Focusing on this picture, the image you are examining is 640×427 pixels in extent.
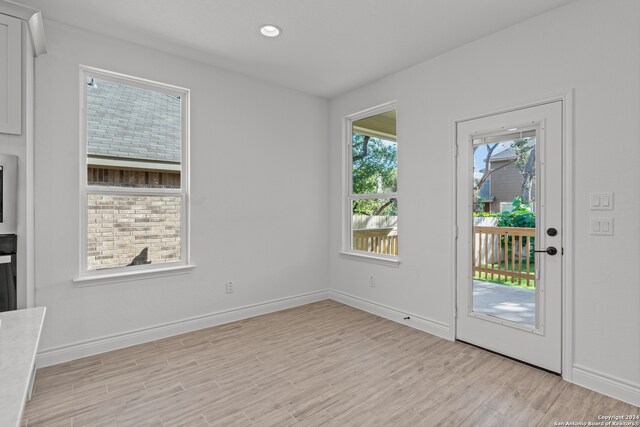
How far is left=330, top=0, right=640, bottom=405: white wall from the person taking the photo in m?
2.17

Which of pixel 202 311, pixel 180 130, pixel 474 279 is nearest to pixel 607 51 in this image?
pixel 474 279

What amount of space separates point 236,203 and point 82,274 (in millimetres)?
1523

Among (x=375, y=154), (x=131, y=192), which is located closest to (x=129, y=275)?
(x=131, y=192)

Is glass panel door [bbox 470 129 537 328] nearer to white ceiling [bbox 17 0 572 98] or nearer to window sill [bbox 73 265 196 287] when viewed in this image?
white ceiling [bbox 17 0 572 98]

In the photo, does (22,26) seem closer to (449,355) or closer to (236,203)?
(236,203)

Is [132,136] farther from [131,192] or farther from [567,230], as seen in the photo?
[567,230]

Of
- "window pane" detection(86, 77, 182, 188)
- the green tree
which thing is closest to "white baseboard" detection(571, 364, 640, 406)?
the green tree

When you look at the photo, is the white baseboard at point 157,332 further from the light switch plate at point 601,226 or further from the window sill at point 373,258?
the light switch plate at point 601,226

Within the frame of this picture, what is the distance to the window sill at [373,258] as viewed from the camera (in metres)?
3.72

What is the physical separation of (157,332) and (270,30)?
9.50ft

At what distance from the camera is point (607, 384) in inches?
88.2

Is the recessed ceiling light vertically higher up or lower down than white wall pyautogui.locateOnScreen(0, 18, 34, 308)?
higher up

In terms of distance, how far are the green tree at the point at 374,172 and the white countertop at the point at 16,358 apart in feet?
10.4

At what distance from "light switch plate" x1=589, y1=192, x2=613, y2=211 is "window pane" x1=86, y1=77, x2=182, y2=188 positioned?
345 centimetres
